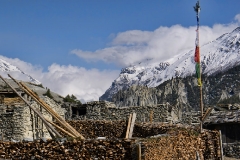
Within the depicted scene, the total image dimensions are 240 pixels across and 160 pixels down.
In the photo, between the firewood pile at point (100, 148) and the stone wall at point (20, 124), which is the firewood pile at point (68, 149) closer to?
the firewood pile at point (100, 148)

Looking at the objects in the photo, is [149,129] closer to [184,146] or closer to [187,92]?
[184,146]

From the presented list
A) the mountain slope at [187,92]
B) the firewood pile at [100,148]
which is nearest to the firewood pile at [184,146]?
the firewood pile at [100,148]

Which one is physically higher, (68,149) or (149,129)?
(149,129)

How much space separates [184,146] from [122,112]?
1980 cm

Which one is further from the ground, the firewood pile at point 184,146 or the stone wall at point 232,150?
the firewood pile at point 184,146

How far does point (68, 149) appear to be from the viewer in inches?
616

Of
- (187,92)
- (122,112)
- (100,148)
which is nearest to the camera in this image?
(100,148)

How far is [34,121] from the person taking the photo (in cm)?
2972

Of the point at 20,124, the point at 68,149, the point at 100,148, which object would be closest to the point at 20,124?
the point at 20,124

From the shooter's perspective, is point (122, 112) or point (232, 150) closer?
point (232, 150)

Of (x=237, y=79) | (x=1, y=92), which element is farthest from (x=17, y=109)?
(x=237, y=79)

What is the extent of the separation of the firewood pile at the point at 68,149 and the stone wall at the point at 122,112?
22987 millimetres

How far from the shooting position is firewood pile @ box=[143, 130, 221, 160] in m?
16.0

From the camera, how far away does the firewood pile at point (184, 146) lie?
16016mm
